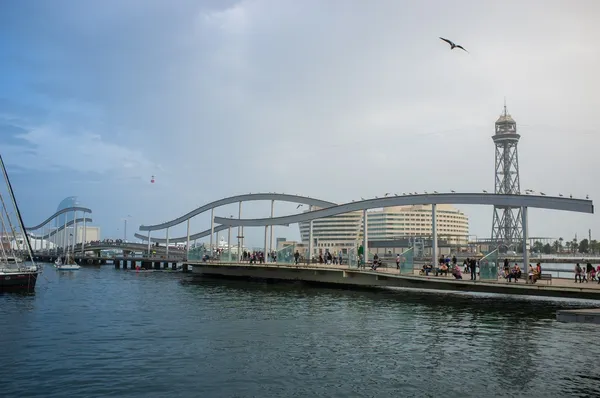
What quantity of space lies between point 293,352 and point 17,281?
120ft

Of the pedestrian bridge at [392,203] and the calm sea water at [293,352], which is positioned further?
the pedestrian bridge at [392,203]

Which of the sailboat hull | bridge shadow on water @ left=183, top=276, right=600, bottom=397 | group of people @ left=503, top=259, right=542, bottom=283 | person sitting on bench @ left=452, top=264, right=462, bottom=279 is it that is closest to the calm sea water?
bridge shadow on water @ left=183, top=276, right=600, bottom=397

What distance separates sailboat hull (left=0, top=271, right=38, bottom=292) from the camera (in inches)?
1806

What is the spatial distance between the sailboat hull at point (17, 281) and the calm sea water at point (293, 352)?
410 inches

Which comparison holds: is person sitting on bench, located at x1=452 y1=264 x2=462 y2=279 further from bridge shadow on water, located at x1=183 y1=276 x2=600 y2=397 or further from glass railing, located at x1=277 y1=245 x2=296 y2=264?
glass railing, located at x1=277 y1=245 x2=296 y2=264

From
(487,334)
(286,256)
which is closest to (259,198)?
(286,256)

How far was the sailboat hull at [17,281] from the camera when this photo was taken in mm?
45875

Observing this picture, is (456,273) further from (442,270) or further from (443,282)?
(442,270)

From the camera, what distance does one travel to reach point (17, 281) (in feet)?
154

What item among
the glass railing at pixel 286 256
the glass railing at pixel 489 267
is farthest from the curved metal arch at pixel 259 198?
the glass railing at pixel 489 267

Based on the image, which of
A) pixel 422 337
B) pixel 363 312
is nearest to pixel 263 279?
pixel 363 312

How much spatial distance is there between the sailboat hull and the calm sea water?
34.2 feet

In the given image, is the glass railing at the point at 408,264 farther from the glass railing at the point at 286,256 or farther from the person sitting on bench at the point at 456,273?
the glass railing at the point at 286,256

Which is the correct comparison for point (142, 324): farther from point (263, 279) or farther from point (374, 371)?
point (263, 279)
